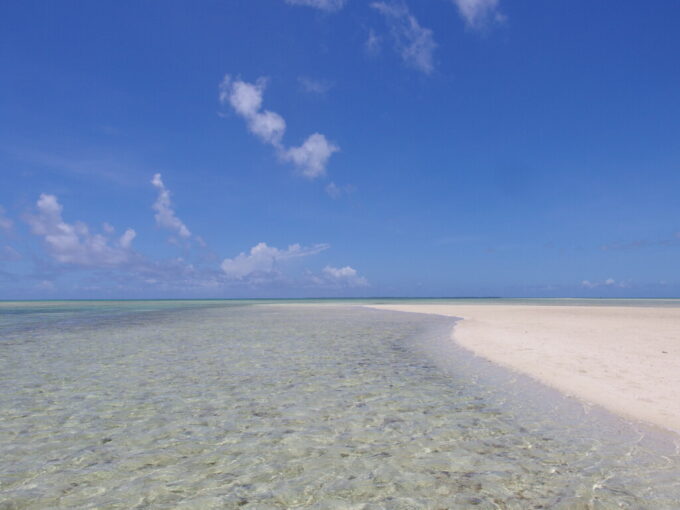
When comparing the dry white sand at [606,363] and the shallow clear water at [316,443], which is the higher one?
the dry white sand at [606,363]

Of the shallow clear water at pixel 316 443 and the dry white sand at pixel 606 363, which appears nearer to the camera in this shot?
the shallow clear water at pixel 316 443

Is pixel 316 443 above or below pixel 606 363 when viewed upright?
below

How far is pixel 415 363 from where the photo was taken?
50.1 ft

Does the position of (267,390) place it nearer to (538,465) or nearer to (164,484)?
(164,484)

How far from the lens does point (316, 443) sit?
729 centimetres

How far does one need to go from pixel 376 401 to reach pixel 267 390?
3015 millimetres

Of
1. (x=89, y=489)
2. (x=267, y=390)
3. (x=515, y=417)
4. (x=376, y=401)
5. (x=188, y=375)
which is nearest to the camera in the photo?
(x=89, y=489)

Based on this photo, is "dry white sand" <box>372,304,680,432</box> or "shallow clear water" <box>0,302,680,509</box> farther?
"dry white sand" <box>372,304,680,432</box>

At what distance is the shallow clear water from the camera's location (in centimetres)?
543

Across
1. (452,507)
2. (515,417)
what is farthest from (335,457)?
(515,417)

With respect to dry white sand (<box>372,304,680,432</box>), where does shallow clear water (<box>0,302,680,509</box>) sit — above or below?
below

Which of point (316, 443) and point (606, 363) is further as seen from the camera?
point (606, 363)

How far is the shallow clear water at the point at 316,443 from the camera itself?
5430 millimetres

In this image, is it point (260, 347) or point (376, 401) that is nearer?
→ point (376, 401)
